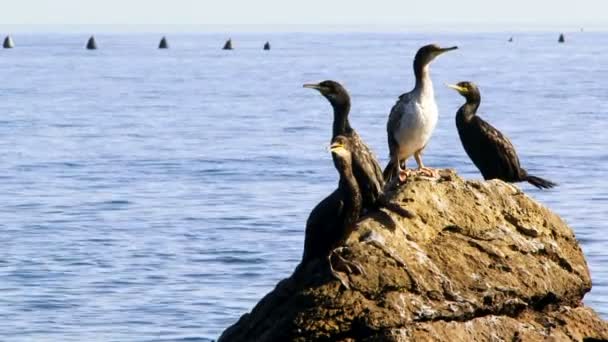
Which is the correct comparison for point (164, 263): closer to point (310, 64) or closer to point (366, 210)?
point (366, 210)

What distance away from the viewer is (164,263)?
21.9m

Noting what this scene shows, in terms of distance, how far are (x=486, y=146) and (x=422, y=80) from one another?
102 cm

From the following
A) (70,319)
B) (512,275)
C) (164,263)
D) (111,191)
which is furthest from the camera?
(111,191)

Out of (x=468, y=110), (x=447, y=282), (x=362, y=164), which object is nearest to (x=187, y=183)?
(x=468, y=110)

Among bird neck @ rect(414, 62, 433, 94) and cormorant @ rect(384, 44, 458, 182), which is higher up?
bird neck @ rect(414, 62, 433, 94)

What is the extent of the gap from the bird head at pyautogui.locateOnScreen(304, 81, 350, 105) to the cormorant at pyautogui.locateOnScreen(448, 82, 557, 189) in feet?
5.49

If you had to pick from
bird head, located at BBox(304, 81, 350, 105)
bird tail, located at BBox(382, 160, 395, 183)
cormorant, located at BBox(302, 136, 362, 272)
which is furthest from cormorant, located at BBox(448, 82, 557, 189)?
cormorant, located at BBox(302, 136, 362, 272)

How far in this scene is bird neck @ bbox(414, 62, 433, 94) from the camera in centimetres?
1413

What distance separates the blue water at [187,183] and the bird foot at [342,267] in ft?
20.0

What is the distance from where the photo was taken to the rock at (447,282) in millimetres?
11008

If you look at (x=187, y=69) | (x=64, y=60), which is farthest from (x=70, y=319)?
(x=64, y=60)

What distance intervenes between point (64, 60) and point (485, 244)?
9410cm

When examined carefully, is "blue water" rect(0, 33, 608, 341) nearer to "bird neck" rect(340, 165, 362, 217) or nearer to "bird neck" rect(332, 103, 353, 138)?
"bird neck" rect(332, 103, 353, 138)

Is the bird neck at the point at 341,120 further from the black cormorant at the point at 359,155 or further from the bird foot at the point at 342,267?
the bird foot at the point at 342,267
